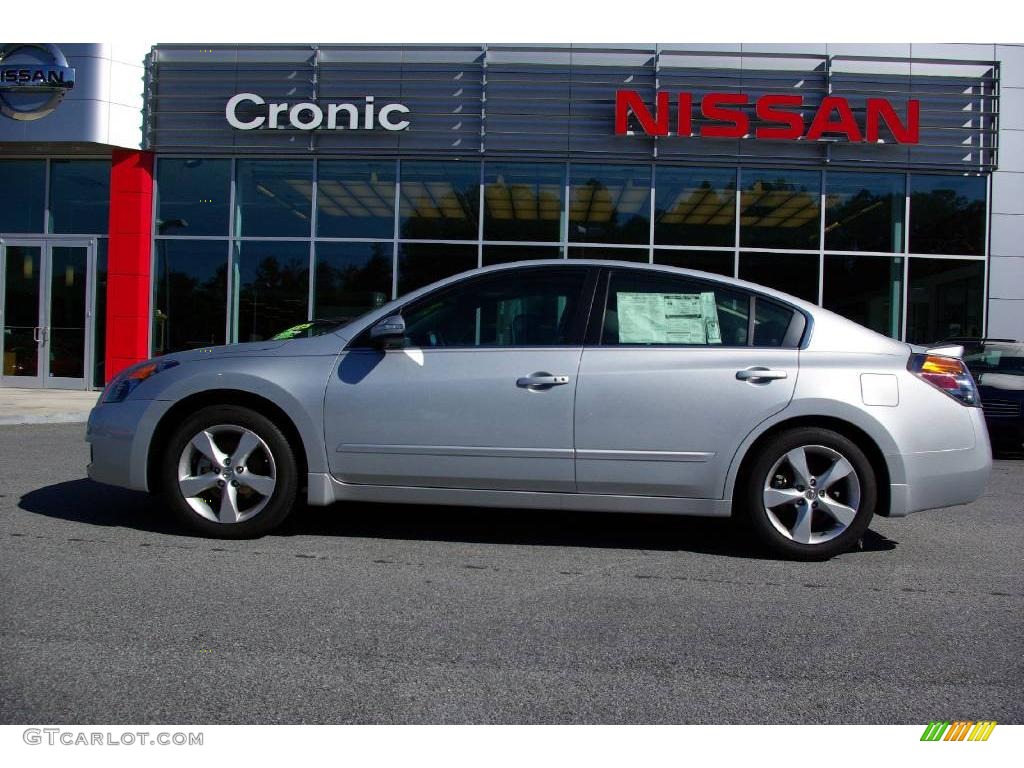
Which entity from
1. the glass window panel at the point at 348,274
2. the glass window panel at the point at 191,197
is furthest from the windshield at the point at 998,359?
the glass window panel at the point at 191,197

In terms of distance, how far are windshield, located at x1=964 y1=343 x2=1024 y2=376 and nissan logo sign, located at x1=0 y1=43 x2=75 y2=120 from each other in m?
14.7

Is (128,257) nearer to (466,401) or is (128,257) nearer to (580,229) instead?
(580,229)

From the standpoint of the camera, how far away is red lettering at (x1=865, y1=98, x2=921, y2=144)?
14797 millimetres

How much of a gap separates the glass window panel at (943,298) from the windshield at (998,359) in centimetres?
537

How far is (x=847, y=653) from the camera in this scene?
3357 mm

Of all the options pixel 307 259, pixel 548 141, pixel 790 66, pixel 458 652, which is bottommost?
pixel 458 652

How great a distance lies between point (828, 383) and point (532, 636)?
2.18 metres

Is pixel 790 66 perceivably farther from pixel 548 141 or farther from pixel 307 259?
pixel 307 259

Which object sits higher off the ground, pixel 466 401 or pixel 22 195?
pixel 22 195

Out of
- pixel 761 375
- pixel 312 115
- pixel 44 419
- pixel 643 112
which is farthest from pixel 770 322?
pixel 312 115

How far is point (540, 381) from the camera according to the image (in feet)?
15.4

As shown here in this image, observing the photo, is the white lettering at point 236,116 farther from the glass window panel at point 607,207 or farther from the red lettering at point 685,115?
the red lettering at point 685,115

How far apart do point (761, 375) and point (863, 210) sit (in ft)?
40.5

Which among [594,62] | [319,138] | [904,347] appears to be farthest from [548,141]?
[904,347]
